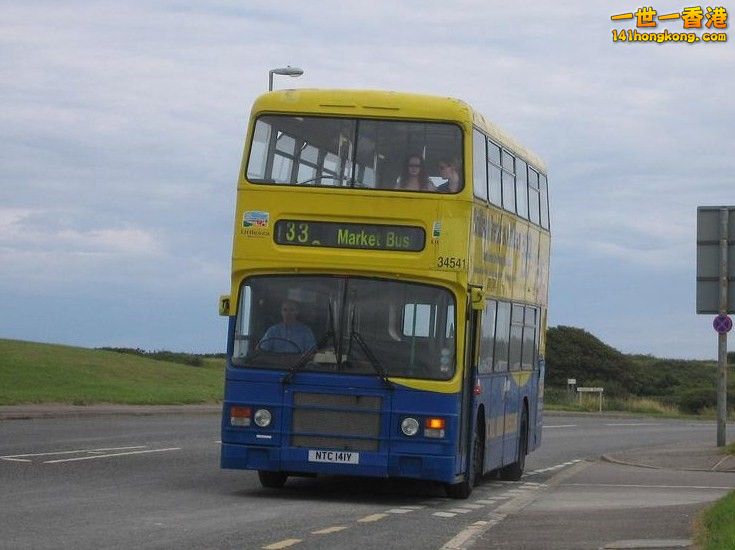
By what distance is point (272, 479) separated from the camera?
20297mm

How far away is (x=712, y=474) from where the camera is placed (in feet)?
90.6

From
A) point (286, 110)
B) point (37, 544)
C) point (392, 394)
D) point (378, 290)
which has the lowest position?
point (37, 544)

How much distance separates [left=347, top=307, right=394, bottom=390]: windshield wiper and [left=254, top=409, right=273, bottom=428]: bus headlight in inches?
45.8

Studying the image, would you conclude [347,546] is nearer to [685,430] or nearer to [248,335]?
[248,335]

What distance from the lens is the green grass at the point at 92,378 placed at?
145 feet

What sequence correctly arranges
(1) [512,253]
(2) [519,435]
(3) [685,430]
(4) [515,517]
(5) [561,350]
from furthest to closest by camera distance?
(5) [561,350] < (3) [685,430] < (2) [519,435] < (1) [512,253] < (4) [515,517]

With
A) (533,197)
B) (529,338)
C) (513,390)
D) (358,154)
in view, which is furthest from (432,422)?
(533,197)

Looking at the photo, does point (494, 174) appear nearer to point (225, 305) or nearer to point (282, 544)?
point (225, 305)

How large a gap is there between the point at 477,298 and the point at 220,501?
3824mm

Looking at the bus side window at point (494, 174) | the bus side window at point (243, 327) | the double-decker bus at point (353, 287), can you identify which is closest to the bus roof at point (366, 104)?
the double-decker bus at point (353, 287)

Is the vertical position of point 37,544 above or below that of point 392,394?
below

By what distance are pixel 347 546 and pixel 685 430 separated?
3710 cm

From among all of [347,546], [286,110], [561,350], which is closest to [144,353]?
[561,350]

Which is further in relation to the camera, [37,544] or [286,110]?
[286,110]
